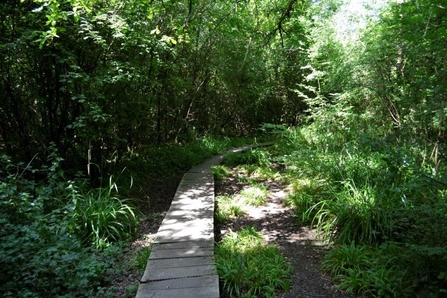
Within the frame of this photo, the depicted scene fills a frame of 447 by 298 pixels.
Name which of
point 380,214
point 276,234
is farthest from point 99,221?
point 380,214

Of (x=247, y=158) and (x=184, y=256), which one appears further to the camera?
(x=247, y=158)

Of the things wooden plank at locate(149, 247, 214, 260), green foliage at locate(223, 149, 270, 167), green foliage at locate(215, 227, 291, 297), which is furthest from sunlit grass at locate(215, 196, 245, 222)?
green foliage at locate(223, 149, 270, 167)

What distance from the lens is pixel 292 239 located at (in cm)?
407

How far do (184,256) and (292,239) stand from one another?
5.47 ft

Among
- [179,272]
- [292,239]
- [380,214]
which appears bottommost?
[292,239]

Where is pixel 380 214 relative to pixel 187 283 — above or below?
above

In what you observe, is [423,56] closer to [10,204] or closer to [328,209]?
[328,209]

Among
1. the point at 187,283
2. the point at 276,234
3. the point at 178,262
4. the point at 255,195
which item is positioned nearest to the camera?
the point at 187,283

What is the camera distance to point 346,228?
12.0 ft

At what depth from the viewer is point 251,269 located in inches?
121

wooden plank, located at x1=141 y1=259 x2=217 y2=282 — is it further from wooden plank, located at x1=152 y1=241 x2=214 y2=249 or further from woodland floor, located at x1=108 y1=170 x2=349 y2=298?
wooden plank, located at x1=152 y1=241 x2=214 y2=249

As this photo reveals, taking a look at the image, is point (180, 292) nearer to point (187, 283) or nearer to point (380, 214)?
point (187, 283)

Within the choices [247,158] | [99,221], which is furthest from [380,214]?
[247,158]

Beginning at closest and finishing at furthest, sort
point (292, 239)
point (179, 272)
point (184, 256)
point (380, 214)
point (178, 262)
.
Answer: point (179, 272), point (178, 262), point (184, 256), point (380, 214), point (292, 239)
